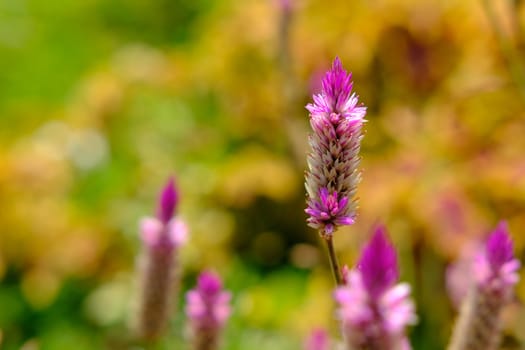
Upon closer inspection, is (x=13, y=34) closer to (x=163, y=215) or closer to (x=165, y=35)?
(x=165, y=35)

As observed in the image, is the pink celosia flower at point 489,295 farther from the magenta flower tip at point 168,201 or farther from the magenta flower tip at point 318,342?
the magenta flower tip at point 168,201

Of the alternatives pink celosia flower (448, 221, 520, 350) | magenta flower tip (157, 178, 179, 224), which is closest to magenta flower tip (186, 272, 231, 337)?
magenta flower tip (157, 178, 179, 224)

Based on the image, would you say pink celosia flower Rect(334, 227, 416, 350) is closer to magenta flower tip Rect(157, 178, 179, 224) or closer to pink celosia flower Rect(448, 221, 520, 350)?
pink celosia flower Rect(448, 221, 520, 350)

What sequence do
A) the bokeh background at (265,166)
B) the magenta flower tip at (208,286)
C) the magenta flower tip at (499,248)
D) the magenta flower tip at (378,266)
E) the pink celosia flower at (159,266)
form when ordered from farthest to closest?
the bokeh background at (265,166) < the pink celosia flower at (159,266) < the magenta flower tip at (208,286) < the magenta flower tip at (499,248) < the magenta flower tip at (378,266)

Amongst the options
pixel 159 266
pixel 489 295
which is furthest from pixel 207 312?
pixel 489 295

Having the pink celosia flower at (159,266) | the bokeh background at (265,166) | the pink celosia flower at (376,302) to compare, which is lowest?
the pink celosia flower at (376,302)

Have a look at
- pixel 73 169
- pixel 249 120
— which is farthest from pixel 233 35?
pixel 73 169

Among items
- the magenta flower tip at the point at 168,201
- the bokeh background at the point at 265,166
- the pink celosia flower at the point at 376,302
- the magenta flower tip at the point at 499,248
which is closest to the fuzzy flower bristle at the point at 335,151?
the pink celosia flower at the point at 376,302
